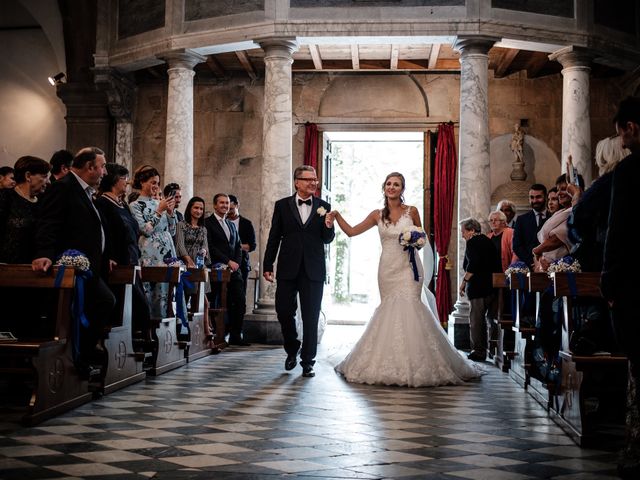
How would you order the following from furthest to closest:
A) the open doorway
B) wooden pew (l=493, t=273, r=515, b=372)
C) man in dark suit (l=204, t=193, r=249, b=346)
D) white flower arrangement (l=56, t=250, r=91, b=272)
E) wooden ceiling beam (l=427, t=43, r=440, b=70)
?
the open doorway < wooden ceiling beam (l=427, t=43, r=440, b=70) < man in dark suit (l=204, t=193, r=249, b=346) < wooden pew (l=493, t=273, r=515, b=372) < white flower arrangement (l=56, t=250, r=91, b=272)

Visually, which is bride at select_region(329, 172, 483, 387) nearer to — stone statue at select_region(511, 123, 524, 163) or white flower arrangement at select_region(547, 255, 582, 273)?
white flower arrangement at select_region(547, 255, 582, 273)

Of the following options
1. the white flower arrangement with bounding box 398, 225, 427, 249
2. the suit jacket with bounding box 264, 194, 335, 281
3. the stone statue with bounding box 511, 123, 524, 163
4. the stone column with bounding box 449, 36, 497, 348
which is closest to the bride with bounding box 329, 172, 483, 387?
the white flower arrangement with bounding box 398, 225, 427, 249

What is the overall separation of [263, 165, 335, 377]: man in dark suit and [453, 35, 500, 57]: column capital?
557 centimetres

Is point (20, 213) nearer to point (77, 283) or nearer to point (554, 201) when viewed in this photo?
point (77, 283)

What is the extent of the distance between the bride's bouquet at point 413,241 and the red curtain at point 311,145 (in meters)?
8.53

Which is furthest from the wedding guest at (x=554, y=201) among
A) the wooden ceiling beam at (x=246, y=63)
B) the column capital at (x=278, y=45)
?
the wooden ceiling beam at (x=246, y=63)

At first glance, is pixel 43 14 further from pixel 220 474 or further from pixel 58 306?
pixel 220 474

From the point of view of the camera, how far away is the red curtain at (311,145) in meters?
16.9

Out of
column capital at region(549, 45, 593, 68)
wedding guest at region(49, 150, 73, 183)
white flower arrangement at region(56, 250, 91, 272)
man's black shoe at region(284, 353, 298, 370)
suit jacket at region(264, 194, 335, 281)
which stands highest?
column capital at region(549, 45, 593, 68)

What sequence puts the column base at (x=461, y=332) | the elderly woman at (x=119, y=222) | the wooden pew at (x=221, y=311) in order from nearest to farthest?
the elderly woman at (x=119, y=222)
the wooden pew at (x=221, y=311)
the column base at (x=461, y=332)

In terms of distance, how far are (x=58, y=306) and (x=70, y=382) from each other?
1.94ft

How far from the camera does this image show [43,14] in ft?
56.3

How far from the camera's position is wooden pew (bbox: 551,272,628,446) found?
204 inches

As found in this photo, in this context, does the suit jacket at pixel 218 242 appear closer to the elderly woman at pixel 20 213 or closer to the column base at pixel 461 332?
the column base at pixel 461 332
